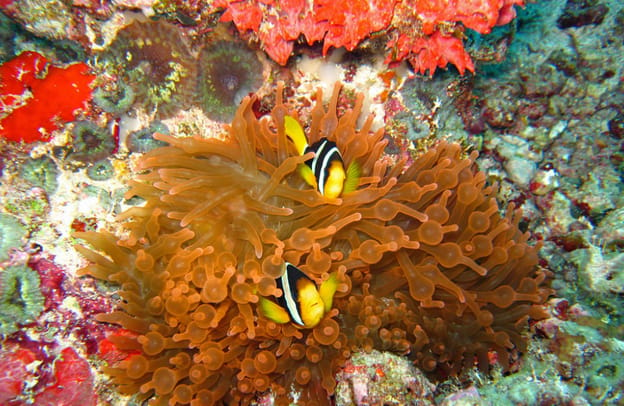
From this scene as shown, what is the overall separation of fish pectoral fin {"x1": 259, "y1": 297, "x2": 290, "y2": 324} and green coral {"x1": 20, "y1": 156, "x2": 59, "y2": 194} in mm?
1816

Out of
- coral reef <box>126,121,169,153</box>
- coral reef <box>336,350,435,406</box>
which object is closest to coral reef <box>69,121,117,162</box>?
coral reef <box>126,121,169,153</box>

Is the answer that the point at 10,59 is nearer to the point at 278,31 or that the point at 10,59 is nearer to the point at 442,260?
the point at 278,31

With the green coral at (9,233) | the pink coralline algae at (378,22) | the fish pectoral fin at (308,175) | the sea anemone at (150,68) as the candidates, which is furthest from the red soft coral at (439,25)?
the green coral at (9,233)

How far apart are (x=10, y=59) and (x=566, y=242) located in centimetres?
486

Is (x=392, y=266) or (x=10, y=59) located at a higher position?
(x=10, y=59)

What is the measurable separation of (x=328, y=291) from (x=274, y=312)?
343 mm

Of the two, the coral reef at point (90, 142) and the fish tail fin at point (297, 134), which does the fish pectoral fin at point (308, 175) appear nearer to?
the fish tail fin at point (297, 134)

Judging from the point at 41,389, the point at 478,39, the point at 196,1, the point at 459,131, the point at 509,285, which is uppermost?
the point at 196,1

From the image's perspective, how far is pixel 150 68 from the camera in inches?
115

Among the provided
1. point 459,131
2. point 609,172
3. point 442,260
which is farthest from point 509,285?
point 609,172

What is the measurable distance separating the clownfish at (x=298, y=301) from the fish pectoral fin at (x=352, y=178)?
0.70 meters

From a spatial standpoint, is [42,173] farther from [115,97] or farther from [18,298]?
[18,298]

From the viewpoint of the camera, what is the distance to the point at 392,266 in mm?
2674

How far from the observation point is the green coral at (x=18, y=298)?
2320 millimetres
